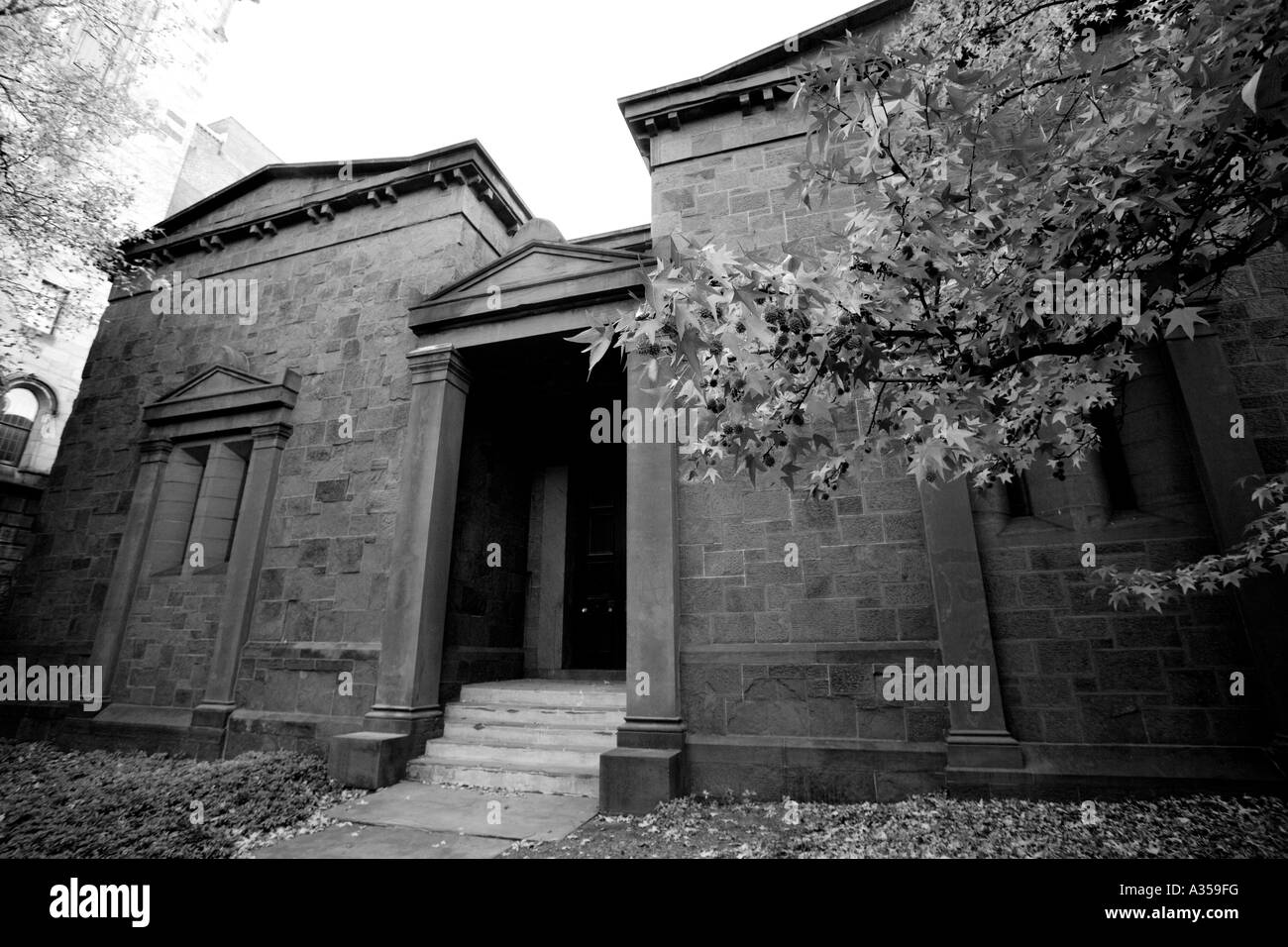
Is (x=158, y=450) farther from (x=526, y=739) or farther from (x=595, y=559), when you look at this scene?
(x=526, y=739)

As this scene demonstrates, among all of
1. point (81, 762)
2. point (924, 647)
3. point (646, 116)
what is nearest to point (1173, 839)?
point (924, 647)

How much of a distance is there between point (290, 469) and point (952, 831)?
858 cm

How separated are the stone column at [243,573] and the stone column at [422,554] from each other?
2.31 m

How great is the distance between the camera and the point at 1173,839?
388 centimetres

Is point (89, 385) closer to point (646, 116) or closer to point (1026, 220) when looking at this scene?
point (646, 116)

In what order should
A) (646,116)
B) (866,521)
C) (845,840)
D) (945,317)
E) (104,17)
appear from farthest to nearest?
(104,17)
(646,116)
(866,521)
(845,840)
(945,317)

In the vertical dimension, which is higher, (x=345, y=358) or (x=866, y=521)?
(x=345, y=358)

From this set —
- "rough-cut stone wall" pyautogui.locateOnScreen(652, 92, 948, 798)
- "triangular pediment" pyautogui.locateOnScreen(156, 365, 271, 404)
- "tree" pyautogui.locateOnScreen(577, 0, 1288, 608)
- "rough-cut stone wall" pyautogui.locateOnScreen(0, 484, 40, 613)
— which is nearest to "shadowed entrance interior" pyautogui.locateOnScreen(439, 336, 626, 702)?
"rough-cut stone wall" pyautogui.locateOnScreen(652, 92, 948, 798)

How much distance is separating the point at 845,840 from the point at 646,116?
26.8 ft

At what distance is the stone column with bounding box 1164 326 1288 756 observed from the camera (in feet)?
14.8

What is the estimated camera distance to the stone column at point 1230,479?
4508mm

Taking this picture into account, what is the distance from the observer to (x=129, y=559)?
874 cm

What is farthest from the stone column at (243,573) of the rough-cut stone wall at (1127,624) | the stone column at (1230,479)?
the stone column at (1230,479)
